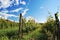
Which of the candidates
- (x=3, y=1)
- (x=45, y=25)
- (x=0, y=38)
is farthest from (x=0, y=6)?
(x=45, y=25)

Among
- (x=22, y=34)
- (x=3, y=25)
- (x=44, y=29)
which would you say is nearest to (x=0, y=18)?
(x=3, y=25)

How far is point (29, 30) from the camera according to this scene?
5.64 metres

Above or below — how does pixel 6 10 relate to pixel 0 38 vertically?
above

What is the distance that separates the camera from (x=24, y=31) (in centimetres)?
563

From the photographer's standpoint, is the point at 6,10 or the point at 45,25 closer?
the point at 6,10

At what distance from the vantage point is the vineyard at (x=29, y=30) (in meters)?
5.51

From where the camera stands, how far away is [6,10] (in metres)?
5.38

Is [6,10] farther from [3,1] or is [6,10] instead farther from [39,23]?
[39,23]

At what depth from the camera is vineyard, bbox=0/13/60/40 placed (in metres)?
5.51

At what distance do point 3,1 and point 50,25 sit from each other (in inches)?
46.5

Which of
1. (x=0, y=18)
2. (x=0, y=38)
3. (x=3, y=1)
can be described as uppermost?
(x=3, y=1)

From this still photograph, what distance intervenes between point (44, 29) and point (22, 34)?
514 millimetres

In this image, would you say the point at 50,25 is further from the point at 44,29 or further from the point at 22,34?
the point at 22,34

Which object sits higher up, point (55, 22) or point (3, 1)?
point (3, 1)
